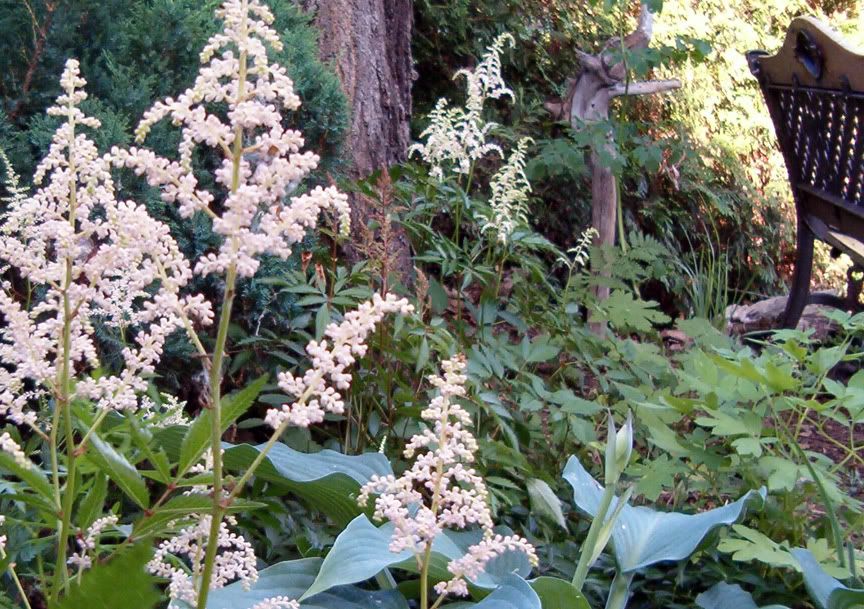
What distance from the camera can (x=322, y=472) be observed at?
1.35 meters

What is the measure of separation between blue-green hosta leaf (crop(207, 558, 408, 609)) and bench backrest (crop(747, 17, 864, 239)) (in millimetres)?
3377

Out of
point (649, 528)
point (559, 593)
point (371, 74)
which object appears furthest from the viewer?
point (371, 74)

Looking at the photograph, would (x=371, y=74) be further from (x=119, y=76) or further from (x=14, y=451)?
(x=14, y=451)

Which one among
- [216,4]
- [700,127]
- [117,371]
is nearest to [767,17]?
[700,127]

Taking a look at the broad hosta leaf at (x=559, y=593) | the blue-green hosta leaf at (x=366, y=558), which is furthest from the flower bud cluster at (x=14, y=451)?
the broad hosta leaf at (x=559, y=593)

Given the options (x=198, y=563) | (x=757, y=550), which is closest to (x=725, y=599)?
(x=757, y=550)

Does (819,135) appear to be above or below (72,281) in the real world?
above

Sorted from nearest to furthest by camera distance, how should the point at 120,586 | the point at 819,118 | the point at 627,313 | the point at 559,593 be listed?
the point at 120,586 < the point at 559,593 < the point at 627,313 < the point at 819,118

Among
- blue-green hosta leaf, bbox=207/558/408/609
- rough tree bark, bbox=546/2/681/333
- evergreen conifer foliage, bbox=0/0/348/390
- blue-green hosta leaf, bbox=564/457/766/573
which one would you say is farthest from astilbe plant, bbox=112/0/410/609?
rough tree bark, bbox=546/2/681/333

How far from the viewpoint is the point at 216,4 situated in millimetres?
2230

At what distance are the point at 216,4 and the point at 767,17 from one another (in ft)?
22.5

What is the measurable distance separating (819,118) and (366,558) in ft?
13.3

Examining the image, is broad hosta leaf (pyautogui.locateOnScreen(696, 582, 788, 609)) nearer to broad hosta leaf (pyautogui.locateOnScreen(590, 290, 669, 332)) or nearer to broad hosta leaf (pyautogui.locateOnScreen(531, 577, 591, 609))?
broad hosta leaf (pyautogui.locateOnScreen(531, 577, 591, 609))

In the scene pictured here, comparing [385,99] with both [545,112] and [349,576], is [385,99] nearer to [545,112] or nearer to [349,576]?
[349,576]
